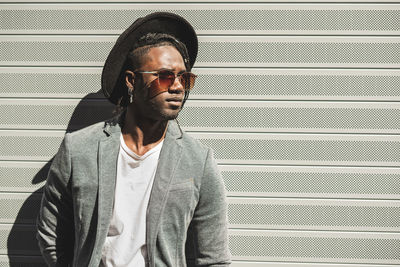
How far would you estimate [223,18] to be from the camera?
125 inches

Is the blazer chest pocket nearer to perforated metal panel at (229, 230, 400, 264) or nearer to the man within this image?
the man

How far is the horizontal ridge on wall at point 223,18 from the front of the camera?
3.15 meters

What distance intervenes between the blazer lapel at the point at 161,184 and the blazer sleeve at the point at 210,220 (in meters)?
0.22

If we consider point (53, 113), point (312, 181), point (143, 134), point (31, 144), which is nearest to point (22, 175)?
point (31, 144)

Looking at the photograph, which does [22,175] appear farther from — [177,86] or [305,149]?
[305,149]

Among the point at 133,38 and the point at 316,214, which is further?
the point at 316,214

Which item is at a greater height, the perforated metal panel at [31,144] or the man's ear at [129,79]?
the man's ear at [129,79]

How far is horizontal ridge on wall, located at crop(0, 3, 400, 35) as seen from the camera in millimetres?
3148

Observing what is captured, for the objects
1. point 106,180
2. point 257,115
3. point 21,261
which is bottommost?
point 21,261

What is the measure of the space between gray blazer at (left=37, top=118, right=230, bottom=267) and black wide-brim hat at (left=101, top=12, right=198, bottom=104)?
0.26m

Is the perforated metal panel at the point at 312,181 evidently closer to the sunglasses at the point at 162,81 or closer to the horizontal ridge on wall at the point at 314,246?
the horizontal ridge on wall at the point at 314,246

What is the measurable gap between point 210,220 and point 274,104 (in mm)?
1192

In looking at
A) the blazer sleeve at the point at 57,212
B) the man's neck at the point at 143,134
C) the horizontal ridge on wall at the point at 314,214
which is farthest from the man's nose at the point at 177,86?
the horizontal ridge on wall at the point at 314,214

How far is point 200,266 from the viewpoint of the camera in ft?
8.23
